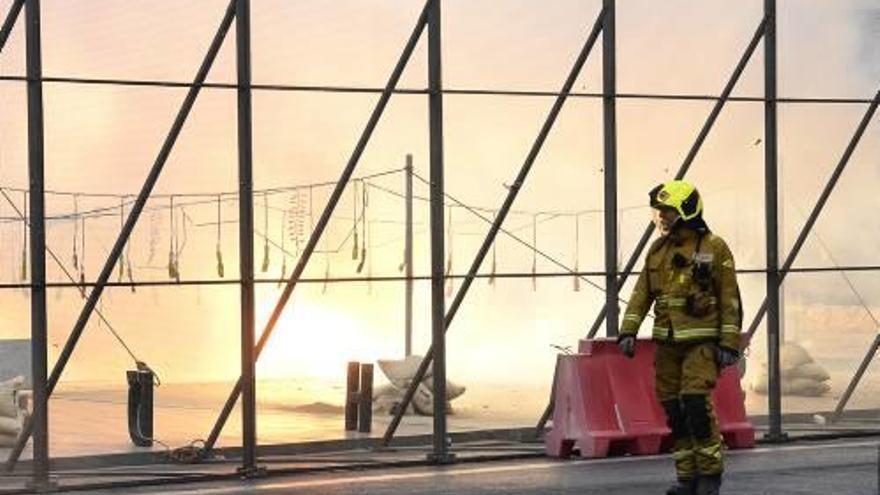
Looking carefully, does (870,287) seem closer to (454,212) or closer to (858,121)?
(858,121)

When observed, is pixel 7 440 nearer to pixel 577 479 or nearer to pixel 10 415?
pixel 10 415

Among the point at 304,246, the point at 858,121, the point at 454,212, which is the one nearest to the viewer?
the point at 304,246

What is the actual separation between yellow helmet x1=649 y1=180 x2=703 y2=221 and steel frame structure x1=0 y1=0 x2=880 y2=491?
3114 millimetres

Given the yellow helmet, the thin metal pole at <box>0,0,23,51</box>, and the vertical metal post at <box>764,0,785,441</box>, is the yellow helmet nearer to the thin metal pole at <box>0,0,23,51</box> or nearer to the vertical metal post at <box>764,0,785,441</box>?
the vertical metal post at <box>764,0,785,441</box>

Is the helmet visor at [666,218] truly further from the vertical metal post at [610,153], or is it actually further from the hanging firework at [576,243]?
the hanging firework at [576,243]

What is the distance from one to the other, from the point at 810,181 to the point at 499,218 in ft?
14.2

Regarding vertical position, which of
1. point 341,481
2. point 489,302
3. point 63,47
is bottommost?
point 341,481

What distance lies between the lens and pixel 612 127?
1443 centimetres

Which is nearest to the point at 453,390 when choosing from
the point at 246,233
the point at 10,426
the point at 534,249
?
the point at 534,249

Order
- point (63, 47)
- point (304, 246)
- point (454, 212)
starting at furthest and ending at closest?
point (454, 212)
point (304, 246)
point (63, 47)

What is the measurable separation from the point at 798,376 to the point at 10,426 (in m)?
8.36

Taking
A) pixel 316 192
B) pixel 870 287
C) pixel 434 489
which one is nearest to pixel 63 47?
Answer: pixel 316 192

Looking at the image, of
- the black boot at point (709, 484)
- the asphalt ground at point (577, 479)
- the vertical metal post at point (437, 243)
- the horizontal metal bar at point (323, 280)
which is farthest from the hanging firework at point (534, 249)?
the black boot at point (709, 484)

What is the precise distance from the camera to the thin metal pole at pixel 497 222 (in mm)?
14633
